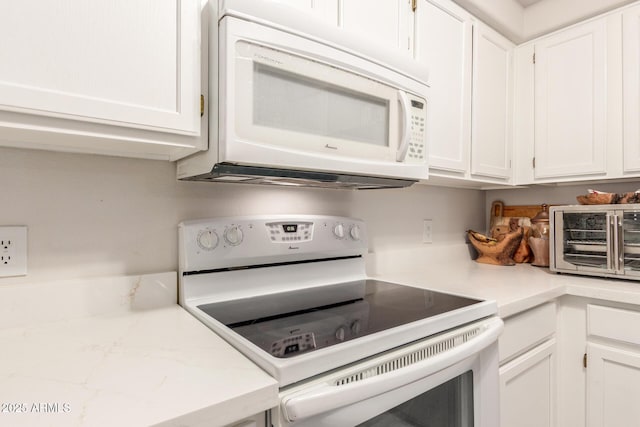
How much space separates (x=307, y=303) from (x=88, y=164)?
715 mm

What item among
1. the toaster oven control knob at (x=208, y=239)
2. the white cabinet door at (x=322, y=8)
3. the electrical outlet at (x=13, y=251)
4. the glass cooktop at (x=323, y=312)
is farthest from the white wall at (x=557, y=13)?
the electrical outlet at (x=13, y=251)

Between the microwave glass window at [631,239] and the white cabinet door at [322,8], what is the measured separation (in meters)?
1.41

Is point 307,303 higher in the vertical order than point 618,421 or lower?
higher

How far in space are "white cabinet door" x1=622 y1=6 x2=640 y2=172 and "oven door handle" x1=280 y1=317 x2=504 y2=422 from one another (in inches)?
51.8

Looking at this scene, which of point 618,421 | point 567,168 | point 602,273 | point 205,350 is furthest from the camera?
point 567,168

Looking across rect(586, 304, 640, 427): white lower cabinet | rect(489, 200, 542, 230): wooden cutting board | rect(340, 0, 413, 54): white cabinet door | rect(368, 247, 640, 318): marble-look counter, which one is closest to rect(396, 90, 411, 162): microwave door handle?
rect(340, 0, 413, 54): white cabinet door

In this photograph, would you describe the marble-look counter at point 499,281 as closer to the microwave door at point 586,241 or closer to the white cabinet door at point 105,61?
the microwave door at point 586,241

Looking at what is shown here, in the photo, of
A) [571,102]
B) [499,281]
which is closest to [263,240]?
[499,281]

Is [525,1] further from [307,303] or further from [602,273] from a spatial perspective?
[307,303]

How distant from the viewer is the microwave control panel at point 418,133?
1.15m

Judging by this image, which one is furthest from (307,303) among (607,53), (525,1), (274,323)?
(525,1)

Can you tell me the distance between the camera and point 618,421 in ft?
4.25

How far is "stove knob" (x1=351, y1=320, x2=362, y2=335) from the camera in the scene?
0.78 m

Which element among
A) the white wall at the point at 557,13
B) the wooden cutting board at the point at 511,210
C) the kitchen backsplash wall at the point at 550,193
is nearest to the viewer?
the white wall at the point at 557,13
